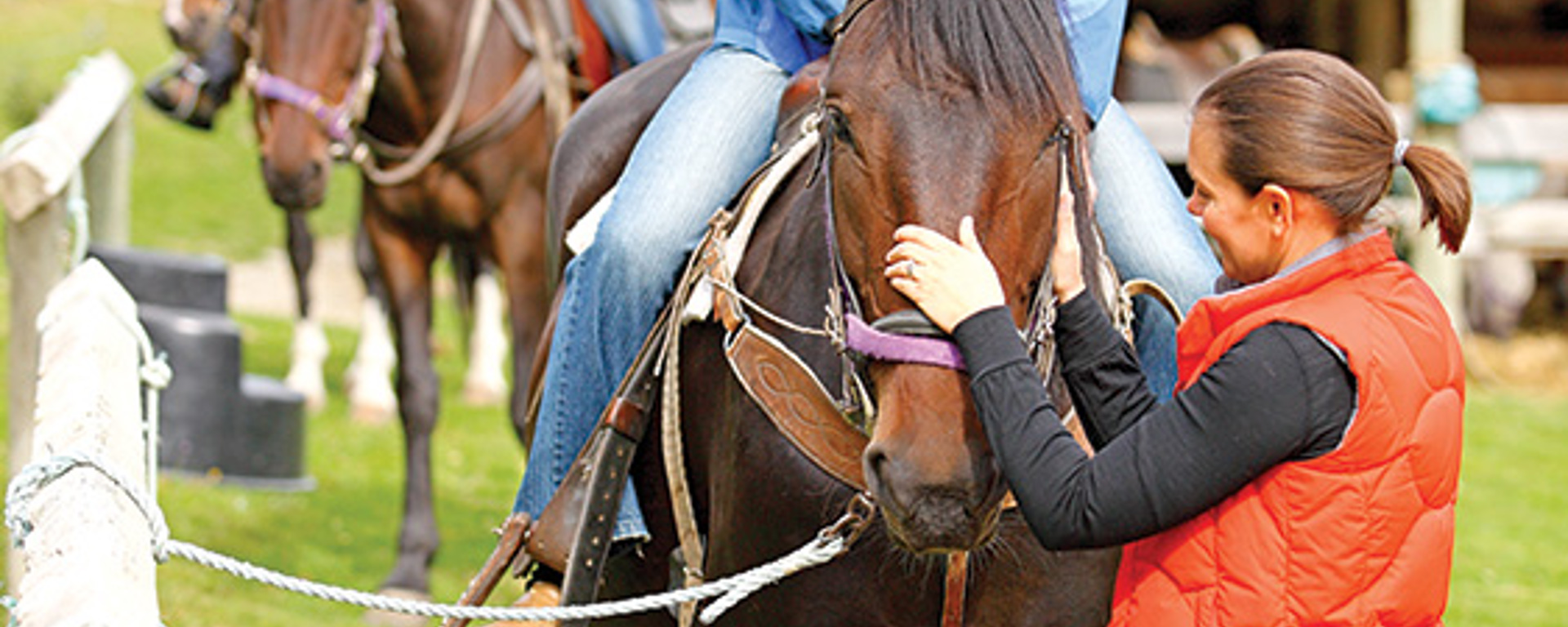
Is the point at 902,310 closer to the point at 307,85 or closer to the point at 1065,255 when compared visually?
the point at 1065,255

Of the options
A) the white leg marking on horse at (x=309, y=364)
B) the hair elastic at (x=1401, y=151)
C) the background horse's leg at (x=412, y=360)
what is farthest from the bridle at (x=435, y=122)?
the hair elastic at (x=1401, y=151)

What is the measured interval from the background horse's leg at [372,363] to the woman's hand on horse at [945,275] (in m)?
8.05

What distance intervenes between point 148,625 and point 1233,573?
134 cm

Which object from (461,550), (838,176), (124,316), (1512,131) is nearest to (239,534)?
(461,550)

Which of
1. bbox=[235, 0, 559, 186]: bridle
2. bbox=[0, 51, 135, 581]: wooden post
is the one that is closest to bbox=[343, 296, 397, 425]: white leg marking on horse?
bbox=[235, 0, 559, 186]: bridle

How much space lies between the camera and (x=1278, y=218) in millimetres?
2365

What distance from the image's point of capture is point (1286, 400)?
7.25 ft

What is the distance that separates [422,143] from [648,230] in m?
3.57

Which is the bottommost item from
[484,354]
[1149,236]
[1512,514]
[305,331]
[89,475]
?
[1512,514]

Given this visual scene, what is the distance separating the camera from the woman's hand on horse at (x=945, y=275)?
89.1 inches

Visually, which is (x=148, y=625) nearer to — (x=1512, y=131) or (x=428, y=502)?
(x=428, y=502)

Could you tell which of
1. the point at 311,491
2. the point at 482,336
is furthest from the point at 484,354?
the point at 311,491

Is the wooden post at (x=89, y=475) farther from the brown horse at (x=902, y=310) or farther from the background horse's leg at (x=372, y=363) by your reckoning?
the background horse's leg at (x=372, y=363)

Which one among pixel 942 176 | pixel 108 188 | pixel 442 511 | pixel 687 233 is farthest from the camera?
pixel 442 511
